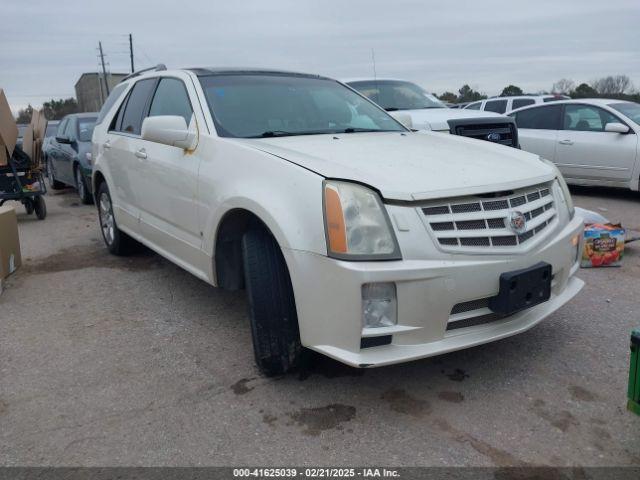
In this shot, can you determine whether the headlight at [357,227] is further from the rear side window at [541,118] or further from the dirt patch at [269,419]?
the rear side window at [541,118]

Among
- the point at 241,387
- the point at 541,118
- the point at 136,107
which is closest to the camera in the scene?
the point at 241,387

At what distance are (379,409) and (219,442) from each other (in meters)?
0.79

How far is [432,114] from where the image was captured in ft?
24.6

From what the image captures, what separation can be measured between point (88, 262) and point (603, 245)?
4.83 m

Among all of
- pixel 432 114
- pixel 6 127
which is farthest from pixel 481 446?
pixel 6 127

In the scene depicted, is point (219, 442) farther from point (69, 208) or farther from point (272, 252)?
point (69, 208)

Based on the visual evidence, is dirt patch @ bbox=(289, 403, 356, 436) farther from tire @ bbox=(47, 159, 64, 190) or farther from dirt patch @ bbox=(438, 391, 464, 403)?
tire @ bbox=(47, 159, 64, 190)

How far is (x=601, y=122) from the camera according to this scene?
28.0 feet

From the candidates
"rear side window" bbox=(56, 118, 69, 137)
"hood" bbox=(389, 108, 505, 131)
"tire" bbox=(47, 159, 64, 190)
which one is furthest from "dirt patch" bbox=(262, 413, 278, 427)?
"tire" bbox=(47, 159, 64, 190)

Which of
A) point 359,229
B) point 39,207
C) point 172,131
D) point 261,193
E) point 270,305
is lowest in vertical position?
point 39,207

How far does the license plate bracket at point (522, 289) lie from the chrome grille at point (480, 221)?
0.14m

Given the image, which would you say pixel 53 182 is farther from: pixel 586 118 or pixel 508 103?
pixel 508 103

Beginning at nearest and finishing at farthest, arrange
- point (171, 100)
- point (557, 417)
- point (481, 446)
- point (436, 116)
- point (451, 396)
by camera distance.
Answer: point (481, 446), point (557, 417), point (451, 396), point (171, 100), point (436, 116)

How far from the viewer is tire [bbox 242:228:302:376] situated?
9.61 ft
